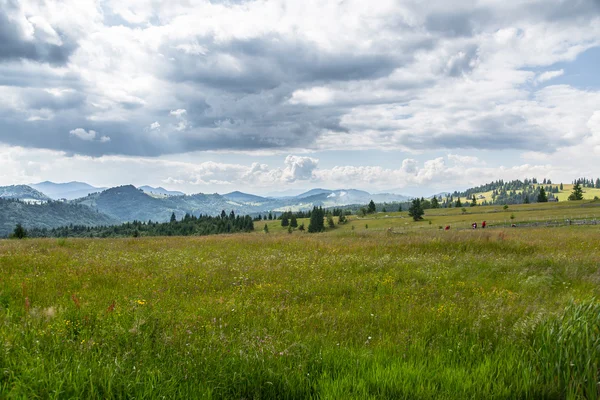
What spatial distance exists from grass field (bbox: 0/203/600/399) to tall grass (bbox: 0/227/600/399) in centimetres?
3

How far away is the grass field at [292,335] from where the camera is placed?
12.7ft

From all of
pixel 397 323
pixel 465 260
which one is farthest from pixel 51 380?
pixel 465 260

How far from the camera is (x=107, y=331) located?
5234mm

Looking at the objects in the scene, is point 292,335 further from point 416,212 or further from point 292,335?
point 416,212

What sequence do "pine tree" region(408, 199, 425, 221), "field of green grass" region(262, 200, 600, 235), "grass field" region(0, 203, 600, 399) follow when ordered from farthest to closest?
"pine tree" region(408, 199, 425, 221), "field of green grass" region(262, 200, 600, 235), "grass field" region(0, 203, 600, 399)

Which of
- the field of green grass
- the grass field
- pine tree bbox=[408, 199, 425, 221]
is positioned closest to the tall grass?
the grass field

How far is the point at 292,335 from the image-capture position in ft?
18.9

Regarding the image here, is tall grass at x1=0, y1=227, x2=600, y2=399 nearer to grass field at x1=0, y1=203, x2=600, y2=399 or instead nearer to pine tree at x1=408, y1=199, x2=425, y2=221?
grass field at x1=0, y1=203, x2=600, y2=399

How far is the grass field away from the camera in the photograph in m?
3.87

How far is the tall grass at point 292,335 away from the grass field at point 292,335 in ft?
0.09

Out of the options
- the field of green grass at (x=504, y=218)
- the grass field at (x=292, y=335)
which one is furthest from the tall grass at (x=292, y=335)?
the field of green grass at (x=504, y=218)

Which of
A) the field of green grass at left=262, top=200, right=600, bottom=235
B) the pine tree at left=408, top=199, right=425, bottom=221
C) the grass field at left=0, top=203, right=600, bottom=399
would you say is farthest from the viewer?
the pine tree at left=408, top=199, right=425, bottom=221

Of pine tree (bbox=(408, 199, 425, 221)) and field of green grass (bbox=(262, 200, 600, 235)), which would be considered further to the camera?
pine tree (bbox=(408, 199, 425, 221))

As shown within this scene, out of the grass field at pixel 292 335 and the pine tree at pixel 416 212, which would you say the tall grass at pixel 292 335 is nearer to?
the grass field at pixel 292 335
